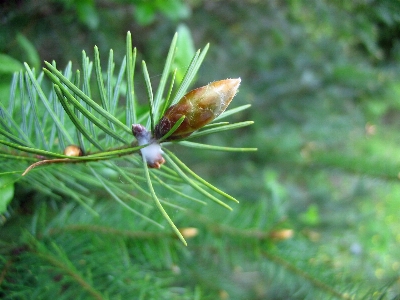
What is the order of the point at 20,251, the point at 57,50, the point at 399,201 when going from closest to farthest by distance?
the point at 20,251
the point at 57,50
the point at 399,201

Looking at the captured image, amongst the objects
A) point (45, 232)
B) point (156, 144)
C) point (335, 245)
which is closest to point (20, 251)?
point (45, 232)

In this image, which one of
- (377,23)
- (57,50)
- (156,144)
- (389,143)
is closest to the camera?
(156,144)

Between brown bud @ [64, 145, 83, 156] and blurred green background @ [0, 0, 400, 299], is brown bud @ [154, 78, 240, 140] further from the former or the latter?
blurred green background @ [0, 0, 400, 299]

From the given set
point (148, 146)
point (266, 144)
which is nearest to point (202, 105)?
point (148, 146)

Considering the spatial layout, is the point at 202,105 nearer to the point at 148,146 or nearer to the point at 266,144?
the point at 148,146

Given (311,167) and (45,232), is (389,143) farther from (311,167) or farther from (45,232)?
(45,232)

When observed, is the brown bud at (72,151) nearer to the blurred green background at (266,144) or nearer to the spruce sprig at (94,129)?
the spruce sprig at (94,129)

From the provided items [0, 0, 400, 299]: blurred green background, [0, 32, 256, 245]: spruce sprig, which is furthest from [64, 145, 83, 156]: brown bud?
[0, 0, 400, 299]: blurred green background
